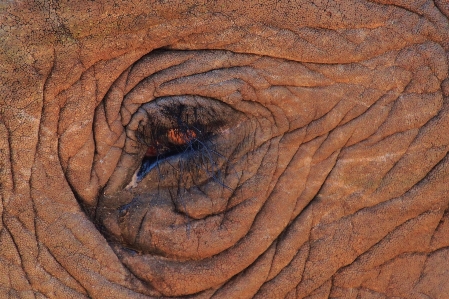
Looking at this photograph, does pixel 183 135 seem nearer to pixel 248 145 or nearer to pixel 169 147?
pixel 169 147

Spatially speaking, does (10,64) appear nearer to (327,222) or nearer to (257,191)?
(257,191)

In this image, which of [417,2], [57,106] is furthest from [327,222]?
[57,106]

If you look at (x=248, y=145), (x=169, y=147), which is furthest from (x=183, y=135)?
(x=248, y=145)

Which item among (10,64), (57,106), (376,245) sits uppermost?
(10,64)

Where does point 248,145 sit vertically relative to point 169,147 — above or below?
below

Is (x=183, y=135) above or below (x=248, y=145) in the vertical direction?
above

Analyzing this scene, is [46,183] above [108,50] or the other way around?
the other way around

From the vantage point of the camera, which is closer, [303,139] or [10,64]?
[10,64]
